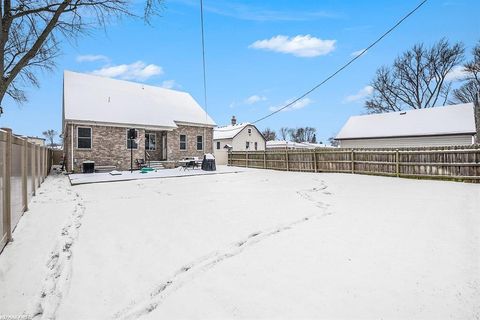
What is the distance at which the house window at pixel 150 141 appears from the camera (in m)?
21.2

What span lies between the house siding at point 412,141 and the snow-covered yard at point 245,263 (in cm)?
1858

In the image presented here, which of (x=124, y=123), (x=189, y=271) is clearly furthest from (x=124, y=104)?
(x=189, y=271)

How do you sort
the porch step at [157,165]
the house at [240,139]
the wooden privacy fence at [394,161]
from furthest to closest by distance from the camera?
the house at [240,139] < the porch step at [157,165] < the wooden privacy fence at [394,161]

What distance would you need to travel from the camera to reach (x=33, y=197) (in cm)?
865

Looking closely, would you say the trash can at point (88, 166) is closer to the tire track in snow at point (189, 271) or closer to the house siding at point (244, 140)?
the tire track in snow at point (189, 271)

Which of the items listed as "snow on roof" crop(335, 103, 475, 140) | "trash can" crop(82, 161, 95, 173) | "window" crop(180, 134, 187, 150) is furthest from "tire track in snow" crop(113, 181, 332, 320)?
"snow on roof" crop(335, 103, 475, 140)

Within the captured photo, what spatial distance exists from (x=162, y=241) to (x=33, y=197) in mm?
6115

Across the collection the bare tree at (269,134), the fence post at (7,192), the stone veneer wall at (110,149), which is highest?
the bare tree at (269,134)

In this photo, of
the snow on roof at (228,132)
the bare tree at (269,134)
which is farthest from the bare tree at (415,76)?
the bare tree at (269,134)

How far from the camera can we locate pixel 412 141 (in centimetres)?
2433

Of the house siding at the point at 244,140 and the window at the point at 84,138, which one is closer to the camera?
the window at the point at 84,138

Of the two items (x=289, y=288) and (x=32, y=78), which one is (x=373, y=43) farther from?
(x=32, y=78)

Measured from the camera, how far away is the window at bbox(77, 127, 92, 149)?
1741cm

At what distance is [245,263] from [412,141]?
24.9 meters
